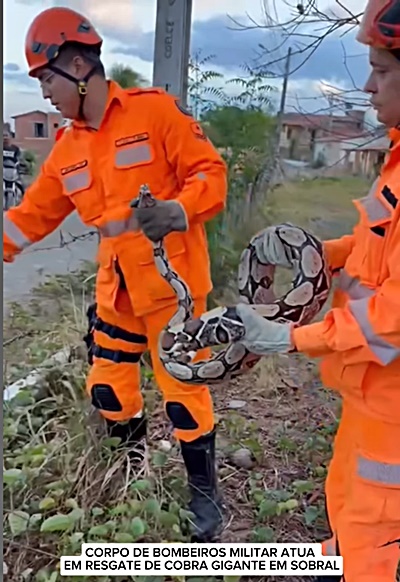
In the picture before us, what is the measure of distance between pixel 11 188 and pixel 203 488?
74 centimetres

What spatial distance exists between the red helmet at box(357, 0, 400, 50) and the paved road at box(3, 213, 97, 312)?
2.23 ft

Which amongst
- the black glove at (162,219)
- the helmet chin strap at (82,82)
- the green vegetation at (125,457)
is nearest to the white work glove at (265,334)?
the black glove at (162,219)

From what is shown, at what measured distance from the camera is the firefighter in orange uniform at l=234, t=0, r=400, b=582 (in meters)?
1.05

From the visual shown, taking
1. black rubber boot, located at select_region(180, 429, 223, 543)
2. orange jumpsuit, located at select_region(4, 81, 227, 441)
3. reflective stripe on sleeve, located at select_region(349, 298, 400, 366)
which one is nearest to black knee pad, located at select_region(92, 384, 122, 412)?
orange jumpsuit, located at select_region(4, 81, 227, 441)

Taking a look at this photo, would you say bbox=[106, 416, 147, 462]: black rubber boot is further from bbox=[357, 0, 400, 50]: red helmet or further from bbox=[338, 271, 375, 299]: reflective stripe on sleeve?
bbox=[357, 0, 400, 50]: red helmet

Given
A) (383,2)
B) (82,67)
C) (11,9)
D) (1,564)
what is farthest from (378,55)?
(1,564)

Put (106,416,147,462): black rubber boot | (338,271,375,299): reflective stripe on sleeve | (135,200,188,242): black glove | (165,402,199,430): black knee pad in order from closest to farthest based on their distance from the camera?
(338,271,375,299): reflective stripe on sleeve → (135,200,188,242): black glove → (165,402,199,430): black knee pad → (106,416,147,462): black rubber boot

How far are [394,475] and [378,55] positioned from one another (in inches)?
25.2

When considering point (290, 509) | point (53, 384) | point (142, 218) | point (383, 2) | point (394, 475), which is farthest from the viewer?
point (53, 384)

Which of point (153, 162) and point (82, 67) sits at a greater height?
point (82, 67)

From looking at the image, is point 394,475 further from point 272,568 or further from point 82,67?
point 82,67

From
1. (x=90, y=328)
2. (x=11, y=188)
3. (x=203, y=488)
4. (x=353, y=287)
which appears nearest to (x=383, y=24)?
(x=353, y=287)

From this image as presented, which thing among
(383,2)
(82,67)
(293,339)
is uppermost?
(383,2)

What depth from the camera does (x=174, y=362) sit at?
1227mm
